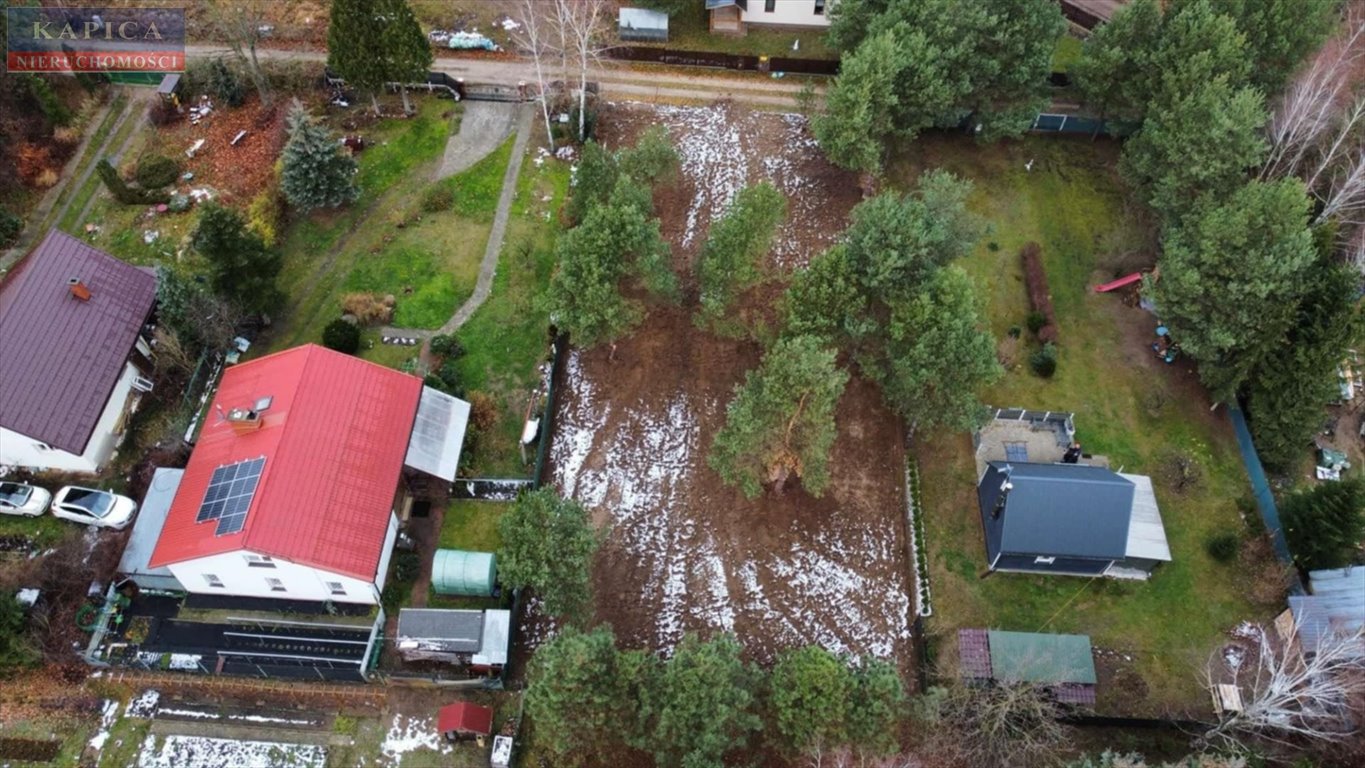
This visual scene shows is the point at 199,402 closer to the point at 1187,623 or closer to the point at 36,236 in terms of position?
the point at 36,236

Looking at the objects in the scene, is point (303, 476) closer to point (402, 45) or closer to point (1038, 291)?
point (402, 45)

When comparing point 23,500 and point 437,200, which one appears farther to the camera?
point 437,200

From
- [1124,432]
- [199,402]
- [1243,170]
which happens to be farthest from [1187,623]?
[199,402]

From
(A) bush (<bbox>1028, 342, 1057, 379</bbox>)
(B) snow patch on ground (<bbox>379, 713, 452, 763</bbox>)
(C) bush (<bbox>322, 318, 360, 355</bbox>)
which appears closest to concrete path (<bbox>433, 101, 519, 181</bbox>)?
(C) bush (<bbox>322, 318, 360, 355</bbox>)

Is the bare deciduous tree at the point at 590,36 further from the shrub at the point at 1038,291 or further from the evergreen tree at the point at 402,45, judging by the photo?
the shrub at the point at 1038,291

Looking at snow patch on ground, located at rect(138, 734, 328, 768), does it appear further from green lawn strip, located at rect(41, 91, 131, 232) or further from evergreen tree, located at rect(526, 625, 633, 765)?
green lawn strip, located at rect(41, 91, 131, 232)

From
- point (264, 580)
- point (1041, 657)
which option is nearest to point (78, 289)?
point (264, 580)

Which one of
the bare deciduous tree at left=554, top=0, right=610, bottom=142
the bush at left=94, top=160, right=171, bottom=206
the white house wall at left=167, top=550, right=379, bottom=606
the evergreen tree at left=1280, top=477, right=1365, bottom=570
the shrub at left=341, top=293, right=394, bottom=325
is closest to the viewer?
the white house wall at left=167, top=550, right=379, bottom=606
